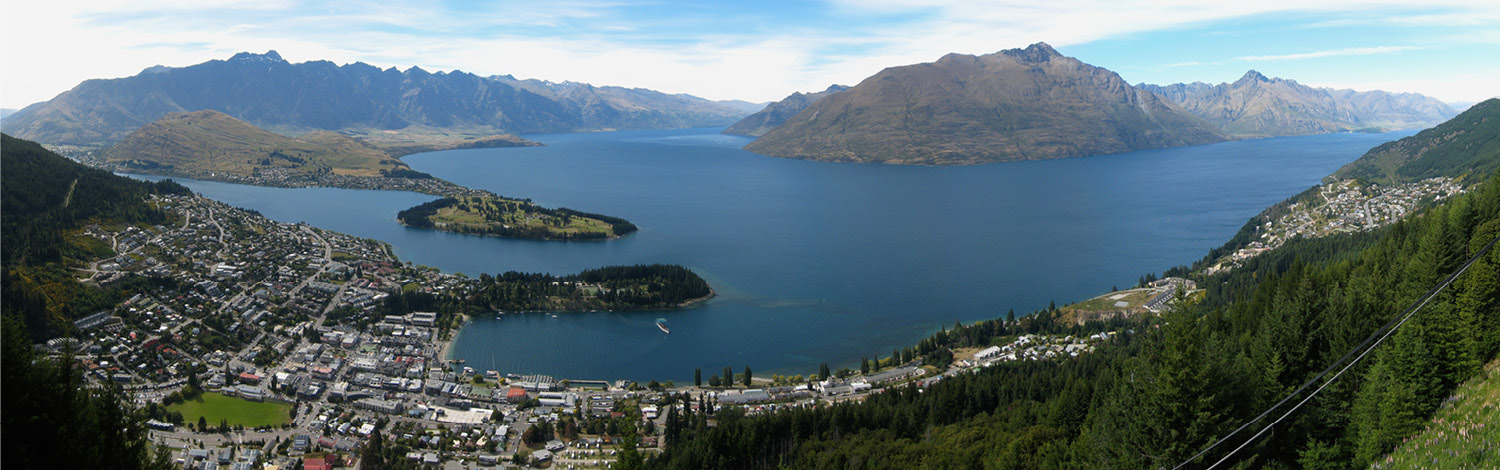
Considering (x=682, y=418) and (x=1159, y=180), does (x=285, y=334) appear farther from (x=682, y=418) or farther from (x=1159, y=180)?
(x=1159, y=180)

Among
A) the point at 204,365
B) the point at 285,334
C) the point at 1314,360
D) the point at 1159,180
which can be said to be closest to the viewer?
the point at 1314,360

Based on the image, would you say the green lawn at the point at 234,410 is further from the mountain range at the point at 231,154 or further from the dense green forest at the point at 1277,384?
the mountain range at the point at 231,154

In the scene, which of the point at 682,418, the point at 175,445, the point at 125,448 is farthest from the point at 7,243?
the point at 125,448

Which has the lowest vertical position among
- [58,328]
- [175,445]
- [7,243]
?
[175,445]

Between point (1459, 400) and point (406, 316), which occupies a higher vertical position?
point (1459, 400)

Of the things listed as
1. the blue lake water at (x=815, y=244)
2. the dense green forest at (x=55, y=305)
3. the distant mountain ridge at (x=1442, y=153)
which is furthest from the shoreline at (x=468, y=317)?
the distant mountain ridge at (x=1442, y=153)
